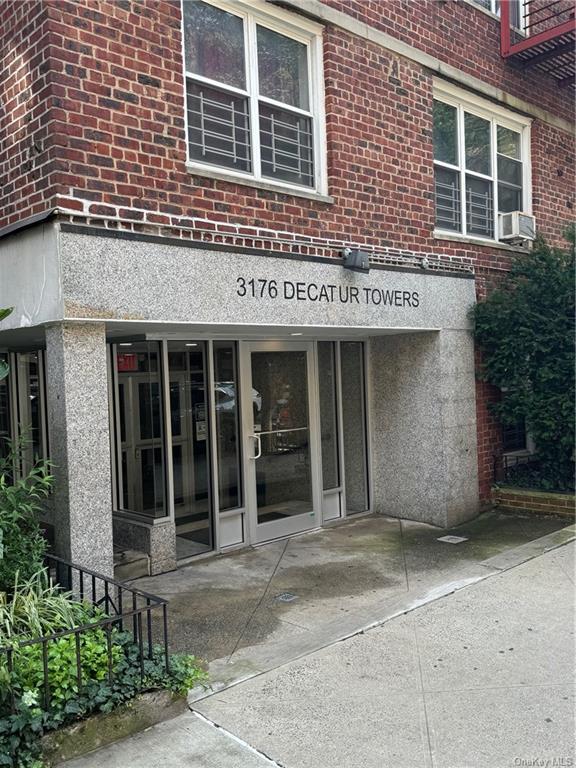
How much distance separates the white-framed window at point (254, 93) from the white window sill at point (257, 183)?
0.21ft

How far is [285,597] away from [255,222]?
3268 mm

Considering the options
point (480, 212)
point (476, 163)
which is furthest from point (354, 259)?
point (476, 163)

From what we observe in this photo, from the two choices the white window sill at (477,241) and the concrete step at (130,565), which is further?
the white window sill at (477,241)

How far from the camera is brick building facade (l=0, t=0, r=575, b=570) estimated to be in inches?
199

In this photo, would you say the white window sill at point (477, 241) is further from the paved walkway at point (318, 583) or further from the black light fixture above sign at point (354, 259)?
the paved walkway at point (318, 583)

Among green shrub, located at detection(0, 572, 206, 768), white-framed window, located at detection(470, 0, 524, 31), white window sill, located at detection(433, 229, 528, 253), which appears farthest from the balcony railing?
green shrub, located at detection(0, 572, 206, 768)

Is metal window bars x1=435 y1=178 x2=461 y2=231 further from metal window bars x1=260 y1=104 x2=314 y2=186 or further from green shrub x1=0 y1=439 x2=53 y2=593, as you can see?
green shrub x1=0 y1=439 x2=53 y2=593

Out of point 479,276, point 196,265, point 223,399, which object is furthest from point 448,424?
point 196,265

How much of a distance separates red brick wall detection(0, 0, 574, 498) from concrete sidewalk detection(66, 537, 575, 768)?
341 centimetres

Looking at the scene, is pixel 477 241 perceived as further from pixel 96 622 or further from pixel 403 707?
pixel 96 622

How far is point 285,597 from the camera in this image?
5941mm

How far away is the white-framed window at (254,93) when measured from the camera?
6.10 meters

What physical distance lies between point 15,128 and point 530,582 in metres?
5.64

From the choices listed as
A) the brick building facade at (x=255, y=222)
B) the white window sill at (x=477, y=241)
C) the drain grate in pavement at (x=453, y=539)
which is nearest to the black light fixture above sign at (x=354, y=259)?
the brick building facade at (x=255, y=222)
